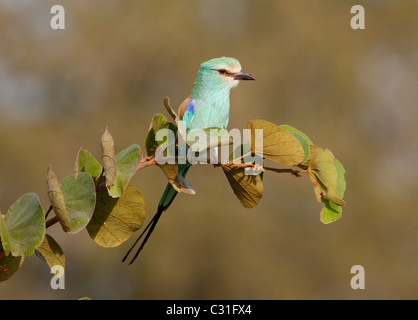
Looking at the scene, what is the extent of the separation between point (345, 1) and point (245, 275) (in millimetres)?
6401

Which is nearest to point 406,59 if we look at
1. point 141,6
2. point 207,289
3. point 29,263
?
point 141,6

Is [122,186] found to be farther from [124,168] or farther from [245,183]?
[245,183]

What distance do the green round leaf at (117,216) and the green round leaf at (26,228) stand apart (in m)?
0.23

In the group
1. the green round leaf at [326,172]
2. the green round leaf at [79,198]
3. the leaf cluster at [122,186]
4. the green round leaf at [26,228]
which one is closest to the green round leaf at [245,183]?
the leaf cluster at [122,186]

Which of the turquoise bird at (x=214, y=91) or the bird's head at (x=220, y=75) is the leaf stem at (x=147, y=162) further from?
the bird's head at (x=220, y=75)

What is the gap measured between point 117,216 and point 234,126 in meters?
10.0

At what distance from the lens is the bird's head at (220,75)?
137 inches

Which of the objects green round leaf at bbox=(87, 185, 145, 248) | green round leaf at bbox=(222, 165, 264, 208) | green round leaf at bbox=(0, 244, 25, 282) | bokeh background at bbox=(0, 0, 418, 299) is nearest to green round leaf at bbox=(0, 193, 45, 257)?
green round leaf at bbox=(0, 244, 25, 282)

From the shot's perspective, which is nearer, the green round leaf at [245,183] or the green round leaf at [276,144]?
the green round leaf at [276,144]

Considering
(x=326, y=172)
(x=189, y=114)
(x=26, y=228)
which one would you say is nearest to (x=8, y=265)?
(x=26, y=228)

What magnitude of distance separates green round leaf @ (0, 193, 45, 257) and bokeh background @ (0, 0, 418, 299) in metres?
8.76

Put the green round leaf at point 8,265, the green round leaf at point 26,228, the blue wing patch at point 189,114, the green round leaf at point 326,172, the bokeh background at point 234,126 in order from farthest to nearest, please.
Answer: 1. the bokeh background at point 234,126
2. the blue wing patch at point 189,114
3. the green round leaf at point 326,172
4. the green round leaf at point 8,265
5. the green round leaf at point 26,228

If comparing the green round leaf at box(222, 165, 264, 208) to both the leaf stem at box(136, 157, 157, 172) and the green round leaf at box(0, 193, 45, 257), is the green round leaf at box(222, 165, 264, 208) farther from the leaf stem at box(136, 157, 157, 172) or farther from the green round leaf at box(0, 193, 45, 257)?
the green round leaf at box(0, 193, 45, 257)
